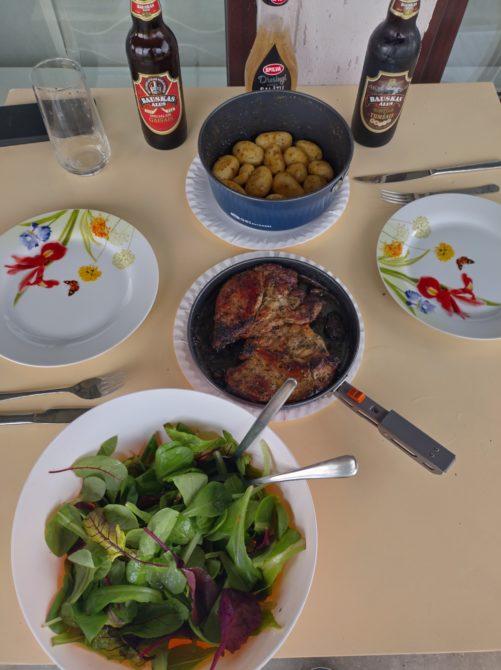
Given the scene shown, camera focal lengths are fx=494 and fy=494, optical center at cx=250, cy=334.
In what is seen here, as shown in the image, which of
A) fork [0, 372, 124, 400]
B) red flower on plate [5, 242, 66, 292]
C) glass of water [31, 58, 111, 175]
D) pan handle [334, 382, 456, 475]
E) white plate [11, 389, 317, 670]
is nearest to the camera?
white plate [11, 389, 317, 670]

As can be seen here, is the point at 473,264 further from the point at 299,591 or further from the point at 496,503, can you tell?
the point at 299,591

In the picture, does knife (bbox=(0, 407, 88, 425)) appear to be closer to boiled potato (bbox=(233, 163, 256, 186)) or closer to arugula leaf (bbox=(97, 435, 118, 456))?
arugula leaf (bbox=(97, 435, 118, 456))

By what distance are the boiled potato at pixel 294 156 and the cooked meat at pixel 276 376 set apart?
381 millimetres

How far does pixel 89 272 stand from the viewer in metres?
0.82

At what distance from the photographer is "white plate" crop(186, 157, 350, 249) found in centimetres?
85

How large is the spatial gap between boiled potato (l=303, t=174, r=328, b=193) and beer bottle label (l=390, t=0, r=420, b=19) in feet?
0.84

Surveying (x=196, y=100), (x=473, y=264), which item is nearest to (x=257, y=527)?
(x=473, y=264)

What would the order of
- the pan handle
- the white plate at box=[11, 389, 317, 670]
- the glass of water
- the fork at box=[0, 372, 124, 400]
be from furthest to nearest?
the glass of water < the fork at box=[0, 372, 124, 400] < the pan handle < the white plate at box=[11, 389, 317, 670]

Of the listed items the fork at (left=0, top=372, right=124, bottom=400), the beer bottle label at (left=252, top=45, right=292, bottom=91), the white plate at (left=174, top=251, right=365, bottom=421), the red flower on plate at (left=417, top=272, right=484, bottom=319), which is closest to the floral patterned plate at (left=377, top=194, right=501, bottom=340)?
the red flower on plate at (left=417, top=272, right=484, bottom=319)

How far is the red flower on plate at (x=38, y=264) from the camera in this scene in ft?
2.64

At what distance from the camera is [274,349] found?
702mm

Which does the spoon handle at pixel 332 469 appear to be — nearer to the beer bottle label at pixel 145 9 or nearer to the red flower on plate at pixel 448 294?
the red flower on plate at pixel 448 294

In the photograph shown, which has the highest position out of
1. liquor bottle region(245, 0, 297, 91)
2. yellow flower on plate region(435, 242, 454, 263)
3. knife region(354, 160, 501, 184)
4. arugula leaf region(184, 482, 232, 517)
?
liquor bottle region(245, 0, 297, 91)

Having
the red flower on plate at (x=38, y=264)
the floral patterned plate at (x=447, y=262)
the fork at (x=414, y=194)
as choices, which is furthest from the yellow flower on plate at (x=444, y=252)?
the red flower on plate at (x=38, y=264)
